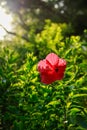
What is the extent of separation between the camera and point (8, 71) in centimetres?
351

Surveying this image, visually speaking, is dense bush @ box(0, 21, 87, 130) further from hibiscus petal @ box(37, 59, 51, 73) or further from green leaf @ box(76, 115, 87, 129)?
hibiscus petal @ box(37, 59, 51, 73)

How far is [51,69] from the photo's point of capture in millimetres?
3182

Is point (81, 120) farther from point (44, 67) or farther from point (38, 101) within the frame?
point (44, 67)

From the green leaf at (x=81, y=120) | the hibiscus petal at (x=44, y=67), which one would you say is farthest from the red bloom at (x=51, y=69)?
the green leaf at (x=81, y=120)

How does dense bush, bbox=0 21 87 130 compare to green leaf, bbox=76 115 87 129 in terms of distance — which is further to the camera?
dense bush, bbox=0 21 87 130

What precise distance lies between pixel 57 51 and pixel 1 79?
0.69 m

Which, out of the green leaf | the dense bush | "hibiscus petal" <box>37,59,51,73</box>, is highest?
"hibiscus petal" <box>37,59,51,73</box>

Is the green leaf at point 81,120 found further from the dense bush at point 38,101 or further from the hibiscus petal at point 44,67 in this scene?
the hibiscus petal at point 44,67

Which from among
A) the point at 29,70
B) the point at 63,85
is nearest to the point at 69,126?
the point at 63,85

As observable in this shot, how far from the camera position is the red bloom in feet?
10.3

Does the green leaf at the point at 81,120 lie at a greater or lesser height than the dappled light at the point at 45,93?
lesser

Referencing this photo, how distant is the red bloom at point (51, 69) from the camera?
10.3 ft

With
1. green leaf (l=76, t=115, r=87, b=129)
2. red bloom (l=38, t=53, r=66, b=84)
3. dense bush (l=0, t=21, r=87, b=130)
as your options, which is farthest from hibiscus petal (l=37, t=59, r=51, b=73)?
green leaf (l=76, t=115, r=87, b=129)

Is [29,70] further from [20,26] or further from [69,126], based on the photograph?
[20,26]
